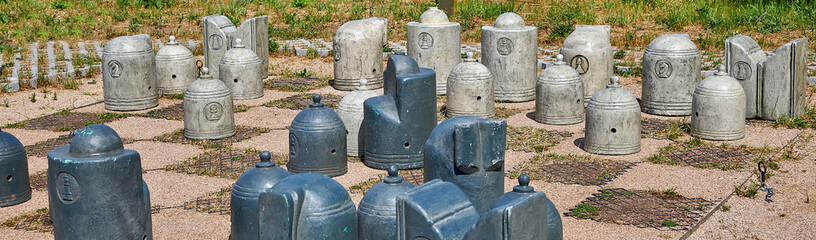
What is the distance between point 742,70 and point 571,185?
3.68 metres

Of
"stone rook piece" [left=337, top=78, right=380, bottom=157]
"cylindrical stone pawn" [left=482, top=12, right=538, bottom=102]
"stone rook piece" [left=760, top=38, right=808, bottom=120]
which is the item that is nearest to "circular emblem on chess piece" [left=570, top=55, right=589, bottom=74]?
"cylindrical stone pawn" [left=482, top=12, right=538, bottom=102]

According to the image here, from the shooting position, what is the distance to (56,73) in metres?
14.8

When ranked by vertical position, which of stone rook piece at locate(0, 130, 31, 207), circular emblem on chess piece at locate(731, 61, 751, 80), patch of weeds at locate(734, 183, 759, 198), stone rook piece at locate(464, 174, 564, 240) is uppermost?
circular emblem on chess piece at locate(731, 61, 751, 80)

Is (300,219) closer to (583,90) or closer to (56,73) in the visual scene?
(583,90)

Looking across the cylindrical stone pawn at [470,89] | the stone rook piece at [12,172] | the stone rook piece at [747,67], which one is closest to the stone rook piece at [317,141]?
the stone rook piece at [12,172]

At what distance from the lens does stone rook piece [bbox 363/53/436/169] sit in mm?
9320

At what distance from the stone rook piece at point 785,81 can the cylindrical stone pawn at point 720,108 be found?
915mm

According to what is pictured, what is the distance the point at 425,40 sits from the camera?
44.6 feet

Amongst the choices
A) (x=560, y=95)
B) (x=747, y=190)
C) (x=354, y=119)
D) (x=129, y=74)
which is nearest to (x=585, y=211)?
(x=747, y=190)

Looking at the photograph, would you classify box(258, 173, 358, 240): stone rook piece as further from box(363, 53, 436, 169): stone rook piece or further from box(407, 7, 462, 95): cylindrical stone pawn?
box(407, 7, 462, 95): cylindrical stone pawn

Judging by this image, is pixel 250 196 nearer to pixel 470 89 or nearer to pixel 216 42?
pixel 470 89

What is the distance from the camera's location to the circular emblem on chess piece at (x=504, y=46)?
12.8m

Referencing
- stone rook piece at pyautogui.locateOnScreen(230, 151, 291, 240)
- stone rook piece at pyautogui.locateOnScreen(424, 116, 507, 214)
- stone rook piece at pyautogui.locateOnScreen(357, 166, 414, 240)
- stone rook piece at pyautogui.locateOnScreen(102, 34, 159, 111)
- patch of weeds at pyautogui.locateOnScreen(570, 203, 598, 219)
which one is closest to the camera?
stone rook piece at pyautogui.locateOnScreen(357, 166, 414, 240)

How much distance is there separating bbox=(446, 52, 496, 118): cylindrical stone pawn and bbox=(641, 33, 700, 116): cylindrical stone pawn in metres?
2.03
